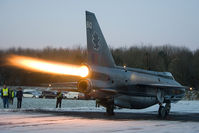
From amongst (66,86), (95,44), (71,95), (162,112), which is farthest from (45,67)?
(71,95)

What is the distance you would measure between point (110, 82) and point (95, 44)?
241cm

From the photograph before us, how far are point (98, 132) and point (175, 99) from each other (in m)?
13.7

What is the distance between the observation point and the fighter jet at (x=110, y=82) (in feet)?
64.7

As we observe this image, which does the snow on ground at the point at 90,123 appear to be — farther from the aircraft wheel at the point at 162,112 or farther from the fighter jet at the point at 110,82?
the fighter jet at the point at 110,82

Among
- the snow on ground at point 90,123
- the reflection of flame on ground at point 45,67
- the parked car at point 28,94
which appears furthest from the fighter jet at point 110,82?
the parked car at point 28,94

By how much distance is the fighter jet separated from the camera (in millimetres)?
19734

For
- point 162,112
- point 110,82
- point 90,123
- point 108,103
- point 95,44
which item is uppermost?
point 95,44

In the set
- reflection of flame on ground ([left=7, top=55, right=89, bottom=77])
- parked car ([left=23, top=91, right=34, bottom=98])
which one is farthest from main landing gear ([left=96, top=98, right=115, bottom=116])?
A: parked car ([left=23, top=91, right=34, bottom=98])

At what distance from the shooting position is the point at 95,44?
66.3 ft

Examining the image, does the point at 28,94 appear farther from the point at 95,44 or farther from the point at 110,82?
the point at 95,44

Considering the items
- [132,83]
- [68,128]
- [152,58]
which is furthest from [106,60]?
[152,58]

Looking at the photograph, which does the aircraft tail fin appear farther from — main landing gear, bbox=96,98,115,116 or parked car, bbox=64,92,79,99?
parked car, bbox=64,92,79,99

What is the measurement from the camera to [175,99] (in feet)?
84.3

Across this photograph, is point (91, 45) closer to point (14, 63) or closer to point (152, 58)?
point (14, 63)
